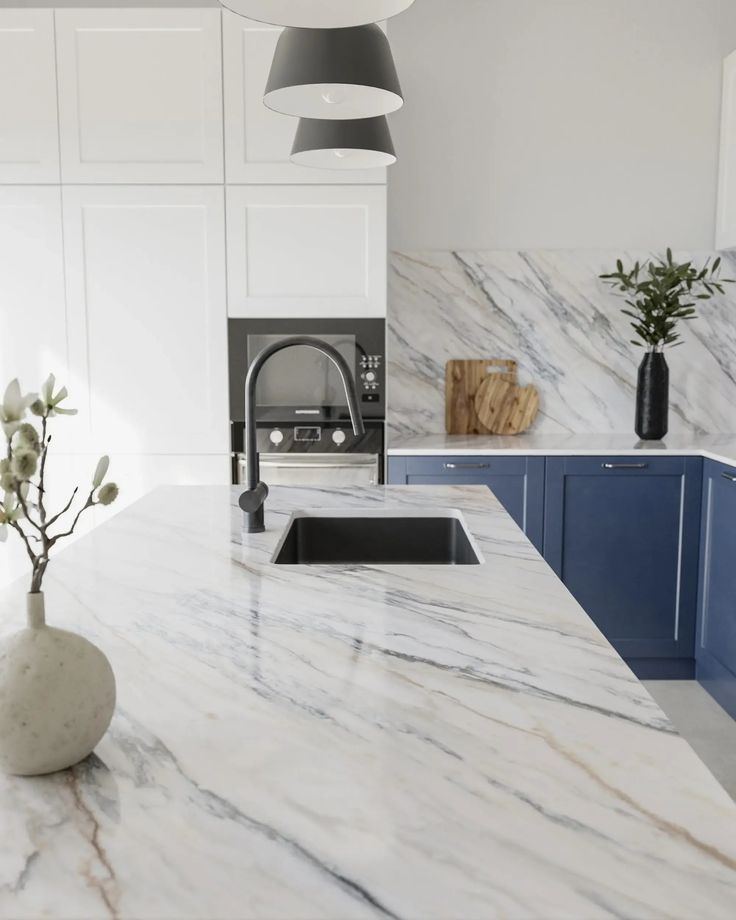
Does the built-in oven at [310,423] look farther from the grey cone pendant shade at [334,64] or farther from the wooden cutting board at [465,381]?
the grey cone pendant shade at [334,64]

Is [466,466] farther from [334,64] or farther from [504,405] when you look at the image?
[334,64]

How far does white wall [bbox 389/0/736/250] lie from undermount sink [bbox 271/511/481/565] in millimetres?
2088

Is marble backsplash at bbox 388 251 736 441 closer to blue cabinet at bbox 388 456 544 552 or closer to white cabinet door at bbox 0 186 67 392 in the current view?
blue cabinet at bbox 388 456 544 552

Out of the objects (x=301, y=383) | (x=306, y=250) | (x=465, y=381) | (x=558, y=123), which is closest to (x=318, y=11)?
(x=306, y=250)

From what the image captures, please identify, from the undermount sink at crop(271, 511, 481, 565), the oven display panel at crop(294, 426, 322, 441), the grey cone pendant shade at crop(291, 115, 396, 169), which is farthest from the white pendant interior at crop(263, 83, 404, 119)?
the oven display panel at crop(294, 426, 322, 441)

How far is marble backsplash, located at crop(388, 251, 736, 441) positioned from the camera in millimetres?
3857

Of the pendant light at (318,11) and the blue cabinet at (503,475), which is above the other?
the pendant light at (318,11)

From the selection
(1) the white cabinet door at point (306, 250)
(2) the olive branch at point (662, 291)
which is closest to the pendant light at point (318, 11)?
(1) the white cabinet door at point (306, 250)

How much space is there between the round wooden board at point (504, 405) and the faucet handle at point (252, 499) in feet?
7.17

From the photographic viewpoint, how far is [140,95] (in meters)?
3.21

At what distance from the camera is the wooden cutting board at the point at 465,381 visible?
12.7ft

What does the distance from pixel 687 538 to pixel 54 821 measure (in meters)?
3.02

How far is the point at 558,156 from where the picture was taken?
12.6 feet

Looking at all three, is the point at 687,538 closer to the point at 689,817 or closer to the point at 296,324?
the point at 296,324
